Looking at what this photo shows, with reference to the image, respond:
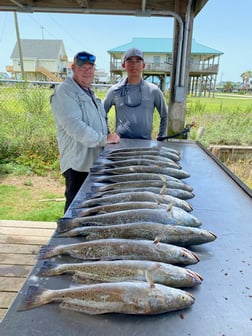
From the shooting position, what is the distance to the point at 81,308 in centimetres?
100

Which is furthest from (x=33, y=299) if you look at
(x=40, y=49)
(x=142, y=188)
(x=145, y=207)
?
(x=40, y=49)

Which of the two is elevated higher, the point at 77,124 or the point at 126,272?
the point at 77,124

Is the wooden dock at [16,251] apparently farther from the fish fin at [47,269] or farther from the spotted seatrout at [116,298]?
the spotted seatrout at [116,298]

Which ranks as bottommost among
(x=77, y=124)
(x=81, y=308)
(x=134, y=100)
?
(x=81, y=308)

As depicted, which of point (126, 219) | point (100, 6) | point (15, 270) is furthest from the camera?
point (100, 6)

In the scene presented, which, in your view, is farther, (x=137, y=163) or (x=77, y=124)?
(x=77, y=124)

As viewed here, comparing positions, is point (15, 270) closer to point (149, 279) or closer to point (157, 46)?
point (149, 279)

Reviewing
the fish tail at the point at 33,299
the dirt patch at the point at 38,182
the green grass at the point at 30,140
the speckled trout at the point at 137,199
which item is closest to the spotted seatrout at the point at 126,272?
the fish tail at the point at 33,299

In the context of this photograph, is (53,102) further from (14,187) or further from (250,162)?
(250,162)

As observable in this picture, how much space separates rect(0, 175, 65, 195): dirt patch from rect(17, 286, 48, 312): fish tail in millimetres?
4622

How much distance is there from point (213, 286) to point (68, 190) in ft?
7.21

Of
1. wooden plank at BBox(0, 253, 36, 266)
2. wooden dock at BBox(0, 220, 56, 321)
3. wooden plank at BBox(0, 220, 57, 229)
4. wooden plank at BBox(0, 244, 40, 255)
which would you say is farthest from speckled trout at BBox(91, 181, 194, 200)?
wooden plank at BBox(0, 220, 57, 229)

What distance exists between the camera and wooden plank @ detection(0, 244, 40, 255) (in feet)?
10.5

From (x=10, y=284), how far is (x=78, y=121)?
158cm
